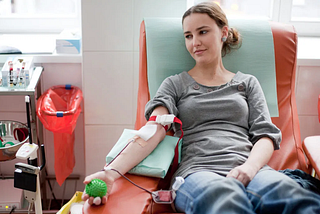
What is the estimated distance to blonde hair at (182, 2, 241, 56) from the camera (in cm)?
152

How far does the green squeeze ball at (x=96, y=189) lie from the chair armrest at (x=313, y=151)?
793 mm

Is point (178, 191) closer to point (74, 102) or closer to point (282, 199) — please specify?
point (282, 199)

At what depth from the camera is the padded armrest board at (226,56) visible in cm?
171

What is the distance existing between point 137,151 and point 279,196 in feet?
1.75

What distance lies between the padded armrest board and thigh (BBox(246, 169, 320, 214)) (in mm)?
585

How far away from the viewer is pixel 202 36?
153 centimetres

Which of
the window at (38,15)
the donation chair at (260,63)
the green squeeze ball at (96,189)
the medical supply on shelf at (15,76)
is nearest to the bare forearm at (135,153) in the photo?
the green squeeze ball at (96,189)

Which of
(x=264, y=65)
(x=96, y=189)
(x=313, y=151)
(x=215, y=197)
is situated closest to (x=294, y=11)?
(x=264, y=65)

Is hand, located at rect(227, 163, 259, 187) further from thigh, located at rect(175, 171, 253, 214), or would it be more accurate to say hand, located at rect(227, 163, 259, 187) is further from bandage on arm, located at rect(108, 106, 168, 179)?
bandage on arm, located at rect(108, 106, 168, 179)

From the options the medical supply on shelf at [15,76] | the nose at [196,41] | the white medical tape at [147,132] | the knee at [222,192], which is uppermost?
the nose at [196,41]

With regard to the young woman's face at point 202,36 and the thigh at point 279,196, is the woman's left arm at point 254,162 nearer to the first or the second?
the thigh at point 279,196

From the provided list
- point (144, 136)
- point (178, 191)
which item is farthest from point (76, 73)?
point (178, 191)

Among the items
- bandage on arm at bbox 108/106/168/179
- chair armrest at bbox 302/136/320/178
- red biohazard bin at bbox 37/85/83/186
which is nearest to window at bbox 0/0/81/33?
→ red biohazard bin at bbox 37/85/83/186

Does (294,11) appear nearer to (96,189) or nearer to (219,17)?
(219,17)
